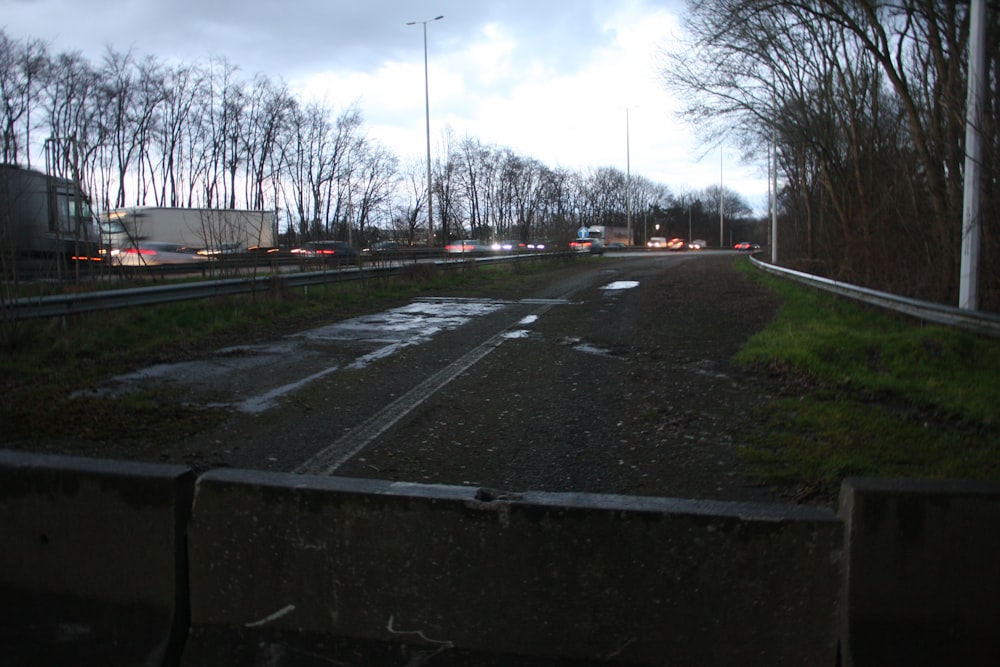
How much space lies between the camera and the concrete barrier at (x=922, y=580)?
8.79ft

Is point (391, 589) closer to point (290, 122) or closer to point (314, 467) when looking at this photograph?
point (314, 467)

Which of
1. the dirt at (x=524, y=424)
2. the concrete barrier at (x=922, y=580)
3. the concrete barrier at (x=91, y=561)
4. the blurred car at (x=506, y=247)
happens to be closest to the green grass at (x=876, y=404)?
the dirt at (x=524, y=424)

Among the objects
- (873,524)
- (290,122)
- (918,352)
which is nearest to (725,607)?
(873,524)

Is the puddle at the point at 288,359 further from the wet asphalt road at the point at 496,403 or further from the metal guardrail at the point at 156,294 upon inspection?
the metal guardrail at the point at 156,294

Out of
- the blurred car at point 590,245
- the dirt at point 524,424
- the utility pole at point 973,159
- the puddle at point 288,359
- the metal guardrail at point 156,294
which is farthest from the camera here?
the blurred car at point 590,245

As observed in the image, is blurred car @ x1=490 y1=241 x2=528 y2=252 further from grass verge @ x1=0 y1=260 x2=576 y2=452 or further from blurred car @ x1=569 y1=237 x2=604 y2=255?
grass verge @ x1=0 y1=260 x2=576 y2=452

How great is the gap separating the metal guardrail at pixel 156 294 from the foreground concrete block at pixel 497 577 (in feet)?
26.7

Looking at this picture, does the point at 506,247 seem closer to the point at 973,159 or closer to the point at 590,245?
the point at 590,245

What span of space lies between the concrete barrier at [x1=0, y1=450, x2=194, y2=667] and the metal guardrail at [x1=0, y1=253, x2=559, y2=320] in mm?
7424

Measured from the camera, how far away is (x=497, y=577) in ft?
9.37

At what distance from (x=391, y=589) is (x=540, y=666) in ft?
2.12

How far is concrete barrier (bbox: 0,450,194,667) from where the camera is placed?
9.90 ft

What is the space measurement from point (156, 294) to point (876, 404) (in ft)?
35.2

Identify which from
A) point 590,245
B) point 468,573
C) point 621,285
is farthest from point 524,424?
point 590,245
